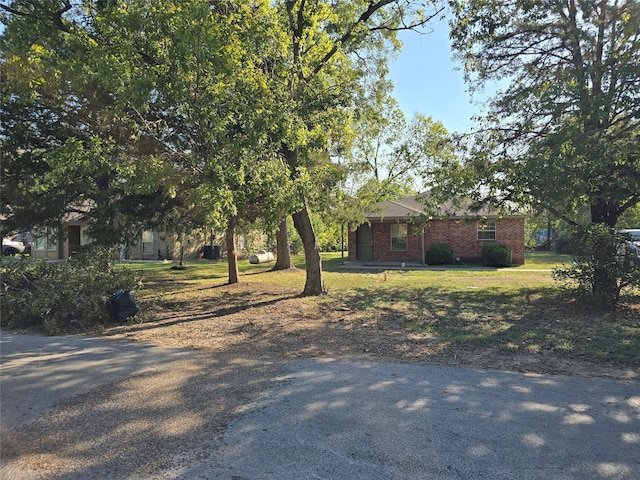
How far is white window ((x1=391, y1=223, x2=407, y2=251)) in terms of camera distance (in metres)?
24.2

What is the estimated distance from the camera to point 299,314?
382 inches

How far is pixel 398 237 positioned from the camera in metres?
24.3

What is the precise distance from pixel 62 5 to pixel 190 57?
11.5ft

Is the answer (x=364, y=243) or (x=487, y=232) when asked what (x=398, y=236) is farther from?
(x=487, y=232)

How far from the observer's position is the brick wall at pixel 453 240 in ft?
74.1

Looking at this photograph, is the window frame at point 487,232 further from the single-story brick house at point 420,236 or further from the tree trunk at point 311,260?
the tree trunk at point 311,260

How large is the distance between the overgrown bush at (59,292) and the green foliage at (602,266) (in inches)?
401

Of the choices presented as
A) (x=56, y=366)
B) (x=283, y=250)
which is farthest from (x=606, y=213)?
(x=283, y=250)

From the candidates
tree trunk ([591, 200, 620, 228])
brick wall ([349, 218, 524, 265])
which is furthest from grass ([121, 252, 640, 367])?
brick wall ([349, 218, 524, 265])

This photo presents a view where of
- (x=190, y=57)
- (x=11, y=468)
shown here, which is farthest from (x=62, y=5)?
(x=11, y=468)

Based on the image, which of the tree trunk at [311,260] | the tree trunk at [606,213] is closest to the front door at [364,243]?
the tree trunk at [311,260]

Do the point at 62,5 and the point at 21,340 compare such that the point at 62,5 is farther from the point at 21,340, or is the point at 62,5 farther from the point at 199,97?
the point at 21,340

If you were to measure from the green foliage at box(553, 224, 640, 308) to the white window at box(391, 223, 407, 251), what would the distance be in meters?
14.6

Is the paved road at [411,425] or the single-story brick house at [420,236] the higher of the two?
the single-story brick house at [420,236]
